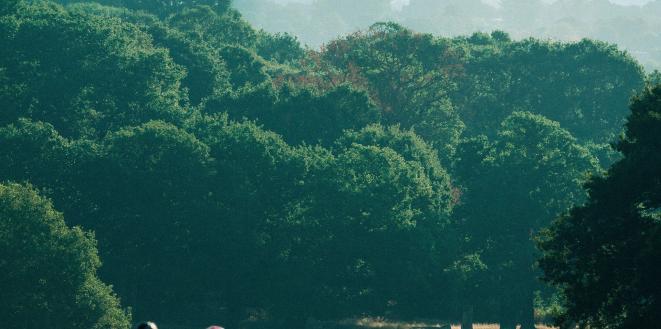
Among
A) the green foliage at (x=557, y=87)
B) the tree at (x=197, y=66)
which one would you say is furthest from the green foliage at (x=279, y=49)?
the green foliage at (x=557, y=87)

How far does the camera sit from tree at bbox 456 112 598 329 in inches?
3878

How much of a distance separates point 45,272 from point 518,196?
37.4 meters

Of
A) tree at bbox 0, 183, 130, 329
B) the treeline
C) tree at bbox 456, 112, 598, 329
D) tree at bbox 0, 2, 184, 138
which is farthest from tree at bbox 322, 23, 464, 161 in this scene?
tree at bbox 0, 183, 130, 329

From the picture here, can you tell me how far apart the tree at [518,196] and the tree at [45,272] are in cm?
2921

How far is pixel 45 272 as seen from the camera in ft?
283

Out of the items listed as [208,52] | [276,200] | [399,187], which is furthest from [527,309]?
[208,52]

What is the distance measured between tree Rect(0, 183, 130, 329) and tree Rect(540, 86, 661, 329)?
39960 millimetres

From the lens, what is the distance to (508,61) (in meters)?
148

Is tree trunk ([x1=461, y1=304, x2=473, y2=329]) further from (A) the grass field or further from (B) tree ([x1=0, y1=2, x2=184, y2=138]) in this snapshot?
(B) tree ([x1=0, y1=2, x2=184, y2=138])

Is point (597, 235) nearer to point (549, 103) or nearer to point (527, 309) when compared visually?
point (527, 309)

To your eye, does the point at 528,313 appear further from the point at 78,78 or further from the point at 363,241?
the point at 78,78

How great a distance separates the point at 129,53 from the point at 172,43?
871 inches

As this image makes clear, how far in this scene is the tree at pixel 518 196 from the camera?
98.5 m

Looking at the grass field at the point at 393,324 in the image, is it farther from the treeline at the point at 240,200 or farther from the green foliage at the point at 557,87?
the green foliage at the point at 557,87
